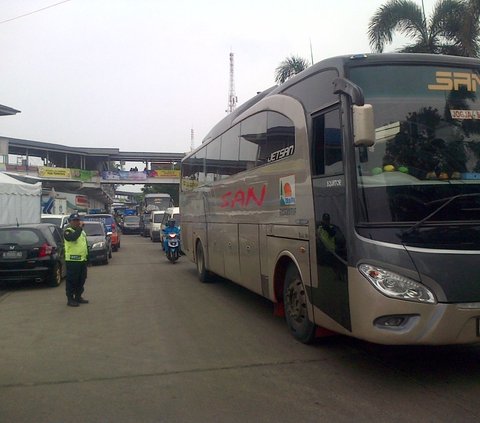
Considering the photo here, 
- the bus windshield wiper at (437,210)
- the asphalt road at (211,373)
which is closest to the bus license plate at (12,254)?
the asphalt road at (211,373)

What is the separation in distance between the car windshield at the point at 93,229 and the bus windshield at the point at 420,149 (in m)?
15.5

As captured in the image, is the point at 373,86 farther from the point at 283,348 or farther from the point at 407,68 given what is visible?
the point at 283,348

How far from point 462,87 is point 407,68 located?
64cm

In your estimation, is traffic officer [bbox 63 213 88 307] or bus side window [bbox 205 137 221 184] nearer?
traffic officer [bbox 63 213 88 307]

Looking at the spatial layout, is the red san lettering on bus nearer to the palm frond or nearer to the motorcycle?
the motorcycle

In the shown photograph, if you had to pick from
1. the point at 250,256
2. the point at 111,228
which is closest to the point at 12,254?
the point at 250,256

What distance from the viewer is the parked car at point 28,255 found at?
12.2 metres

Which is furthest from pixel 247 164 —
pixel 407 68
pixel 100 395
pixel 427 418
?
pixel 427 418

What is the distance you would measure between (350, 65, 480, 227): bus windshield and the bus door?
32 centimetres

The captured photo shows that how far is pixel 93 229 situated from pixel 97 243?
121 centimetres

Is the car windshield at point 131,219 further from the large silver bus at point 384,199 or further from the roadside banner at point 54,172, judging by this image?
the large silver bus at point 384,199

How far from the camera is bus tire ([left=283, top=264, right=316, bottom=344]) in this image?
6.61 metres

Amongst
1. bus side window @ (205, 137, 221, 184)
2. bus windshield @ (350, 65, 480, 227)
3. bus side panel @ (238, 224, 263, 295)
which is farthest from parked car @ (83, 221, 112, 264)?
bus windshield @ (350, 65, 480, 227)

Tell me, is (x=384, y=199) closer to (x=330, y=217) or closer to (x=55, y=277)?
(x=330, y=217)
